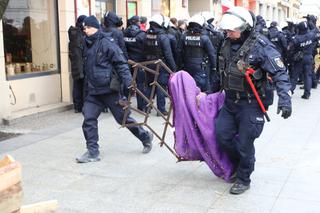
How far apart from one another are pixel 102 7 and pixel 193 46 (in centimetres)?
358

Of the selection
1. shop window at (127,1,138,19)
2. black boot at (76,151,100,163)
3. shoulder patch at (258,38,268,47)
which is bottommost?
black boot at (76,151,100,163)

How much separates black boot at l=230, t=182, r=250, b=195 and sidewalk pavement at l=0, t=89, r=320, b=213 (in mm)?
48

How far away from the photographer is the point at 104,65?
597 centimetres

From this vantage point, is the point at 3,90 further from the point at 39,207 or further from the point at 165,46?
the point at 39,207

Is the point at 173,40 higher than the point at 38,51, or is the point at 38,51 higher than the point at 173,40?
the point at 173,40

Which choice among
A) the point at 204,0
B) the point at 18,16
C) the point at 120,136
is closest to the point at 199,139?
the point at 120,136

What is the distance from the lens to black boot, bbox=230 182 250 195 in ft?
16.1

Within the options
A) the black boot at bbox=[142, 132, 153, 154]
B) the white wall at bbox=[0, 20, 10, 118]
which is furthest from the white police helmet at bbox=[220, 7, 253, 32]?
the white wall at bbox=[0, 20, 10, 118]

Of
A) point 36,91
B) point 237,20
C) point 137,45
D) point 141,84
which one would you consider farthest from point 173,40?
point 237,20

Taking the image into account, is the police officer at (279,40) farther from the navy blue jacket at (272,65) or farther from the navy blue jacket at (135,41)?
the navy blue jacket at (272,65)

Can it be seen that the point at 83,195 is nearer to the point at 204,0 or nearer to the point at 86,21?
the point at 86,21

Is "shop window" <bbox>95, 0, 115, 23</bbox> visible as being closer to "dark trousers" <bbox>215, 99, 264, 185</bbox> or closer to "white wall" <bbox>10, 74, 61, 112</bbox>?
"white wall" <bbox>10, 74, 61, 112</bbox>

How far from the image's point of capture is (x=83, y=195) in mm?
4922

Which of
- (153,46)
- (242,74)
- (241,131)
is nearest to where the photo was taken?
(242,74)
